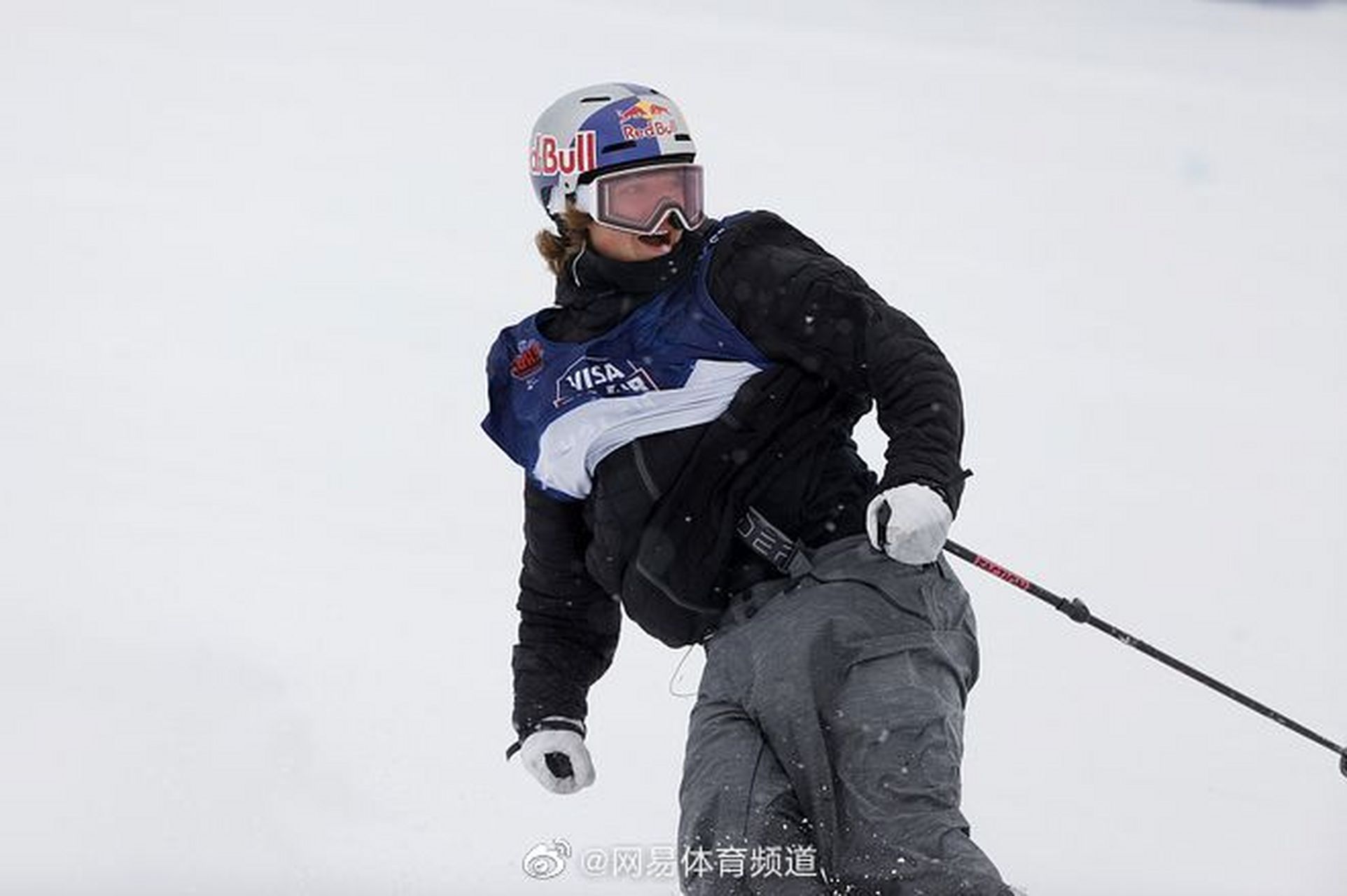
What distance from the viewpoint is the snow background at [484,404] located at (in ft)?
18.9

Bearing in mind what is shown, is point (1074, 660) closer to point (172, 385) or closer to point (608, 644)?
point (608, 644)

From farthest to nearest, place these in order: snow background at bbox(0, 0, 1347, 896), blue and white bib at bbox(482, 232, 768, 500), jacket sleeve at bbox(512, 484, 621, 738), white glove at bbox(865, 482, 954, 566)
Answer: snow background at bbox(0, 0, 1347, 896)
jacket sleeve at bbox(512, 484, 621, 738)
blue and white bib at bbox(482, 232, 768, 500)
white glove at bbox(865, 482, 954, 566)

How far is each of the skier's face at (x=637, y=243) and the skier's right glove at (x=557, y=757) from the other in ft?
3.15

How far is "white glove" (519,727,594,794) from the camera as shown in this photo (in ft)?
12.7

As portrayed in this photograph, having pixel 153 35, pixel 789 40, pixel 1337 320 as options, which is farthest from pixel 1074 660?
pixel 153 35

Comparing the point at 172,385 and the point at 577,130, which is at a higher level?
the point at 172,385

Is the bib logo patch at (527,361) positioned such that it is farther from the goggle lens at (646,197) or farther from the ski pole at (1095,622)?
the ski pole at (1095,622)

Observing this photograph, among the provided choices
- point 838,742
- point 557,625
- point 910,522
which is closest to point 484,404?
point 557,625

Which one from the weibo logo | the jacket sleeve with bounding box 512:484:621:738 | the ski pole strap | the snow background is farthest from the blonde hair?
the snow background

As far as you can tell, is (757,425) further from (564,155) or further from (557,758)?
(557,758)

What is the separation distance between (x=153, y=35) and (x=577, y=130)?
9.72 m

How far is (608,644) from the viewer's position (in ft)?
13.2

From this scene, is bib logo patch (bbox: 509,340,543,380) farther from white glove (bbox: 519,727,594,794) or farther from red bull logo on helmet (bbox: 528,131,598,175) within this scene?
white glove (bbox: 519,727,594,794)

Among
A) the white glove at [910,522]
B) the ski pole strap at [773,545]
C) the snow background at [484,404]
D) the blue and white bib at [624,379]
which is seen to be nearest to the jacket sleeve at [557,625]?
the blue and white bib at [624,379]
